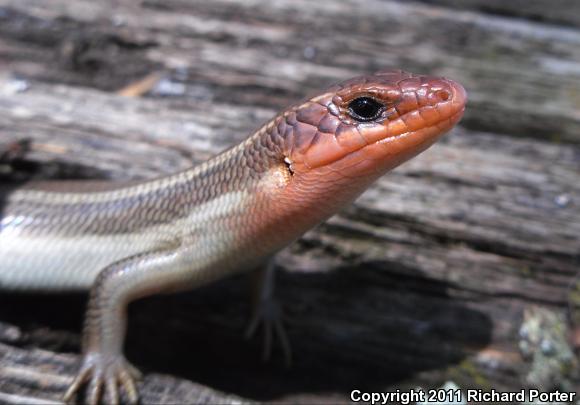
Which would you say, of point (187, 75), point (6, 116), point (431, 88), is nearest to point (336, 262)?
Answer: point (431, 88)

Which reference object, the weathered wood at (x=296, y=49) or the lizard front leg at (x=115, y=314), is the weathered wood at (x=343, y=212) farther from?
the lizard front leg at (x=115, y=314)

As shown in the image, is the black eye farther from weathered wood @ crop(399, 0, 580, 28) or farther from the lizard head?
weathered wood @ crop(399, 0, 580, 28)

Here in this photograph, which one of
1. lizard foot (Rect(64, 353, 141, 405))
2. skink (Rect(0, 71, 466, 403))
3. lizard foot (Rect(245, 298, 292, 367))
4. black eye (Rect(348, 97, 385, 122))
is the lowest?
lizard foot (Rect(245, 298, 292, 367))

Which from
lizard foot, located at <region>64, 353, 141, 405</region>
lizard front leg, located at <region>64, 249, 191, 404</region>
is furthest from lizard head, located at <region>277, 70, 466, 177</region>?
lizard foot, located at <region>64, 353, 141, 405</region>

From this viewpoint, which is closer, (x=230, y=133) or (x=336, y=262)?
(x=336, y=262)

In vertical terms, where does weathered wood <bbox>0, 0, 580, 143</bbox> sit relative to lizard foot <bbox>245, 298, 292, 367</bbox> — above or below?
above

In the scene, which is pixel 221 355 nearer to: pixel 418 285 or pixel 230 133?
pixel 418 285

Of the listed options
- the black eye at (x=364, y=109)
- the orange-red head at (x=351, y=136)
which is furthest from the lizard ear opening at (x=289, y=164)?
the black eye at (x=364, y=109)

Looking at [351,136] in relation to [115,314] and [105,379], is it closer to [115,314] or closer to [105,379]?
[115,314]
